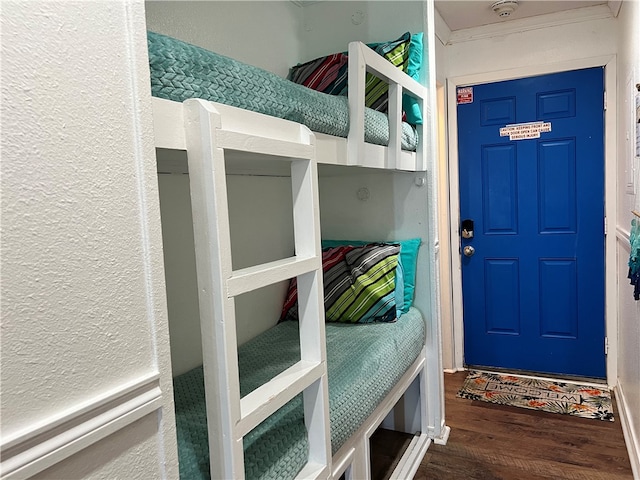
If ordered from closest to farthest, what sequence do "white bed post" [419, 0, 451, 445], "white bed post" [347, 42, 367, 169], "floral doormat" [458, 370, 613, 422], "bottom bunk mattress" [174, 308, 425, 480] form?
"bottom bunk mattress" [174, 308, 425, 480] → "white bed post" [347, 42, 367, 169] → "white bed post" [419, 0, 451, 445] → "floral doormat" [458, 370, 613, 422]

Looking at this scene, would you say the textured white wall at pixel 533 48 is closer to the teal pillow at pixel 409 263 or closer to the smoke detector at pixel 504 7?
the smoke detector at pixel 504 7

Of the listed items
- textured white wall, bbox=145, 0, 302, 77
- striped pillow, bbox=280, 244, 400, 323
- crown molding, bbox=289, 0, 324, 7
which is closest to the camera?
textured white wall, bbox=145, 0, 302, 77

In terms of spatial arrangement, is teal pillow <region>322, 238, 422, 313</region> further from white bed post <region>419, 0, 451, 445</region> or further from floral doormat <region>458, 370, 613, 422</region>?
floral doormat <region>458, 370, 613, 422</region>

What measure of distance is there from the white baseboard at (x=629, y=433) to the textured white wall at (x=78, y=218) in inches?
84.8

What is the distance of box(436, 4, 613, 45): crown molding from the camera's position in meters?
2.95

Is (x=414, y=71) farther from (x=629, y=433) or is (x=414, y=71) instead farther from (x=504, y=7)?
(x=629, y=433)

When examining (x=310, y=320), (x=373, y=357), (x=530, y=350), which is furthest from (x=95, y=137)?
(x=530, y=350)

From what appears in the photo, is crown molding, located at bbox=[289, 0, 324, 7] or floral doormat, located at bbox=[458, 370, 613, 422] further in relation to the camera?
floral doormat, located at bbox=[458, 370, 613, 422]

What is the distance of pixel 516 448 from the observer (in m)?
2.45

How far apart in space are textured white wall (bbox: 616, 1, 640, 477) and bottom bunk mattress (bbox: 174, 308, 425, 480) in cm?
99

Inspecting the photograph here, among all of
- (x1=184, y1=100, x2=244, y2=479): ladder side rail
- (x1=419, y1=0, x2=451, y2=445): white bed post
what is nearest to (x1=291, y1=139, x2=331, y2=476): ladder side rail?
(x1=184, y1=100, x2=244, y2=479): ladder side rail

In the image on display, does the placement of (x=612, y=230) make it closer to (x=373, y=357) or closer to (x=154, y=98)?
(x=373, y=357)

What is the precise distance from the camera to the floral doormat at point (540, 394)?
2.82 metres

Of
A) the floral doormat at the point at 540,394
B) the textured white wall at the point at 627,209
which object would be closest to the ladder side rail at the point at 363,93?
Result: the textured white wall at the point at 627,209
